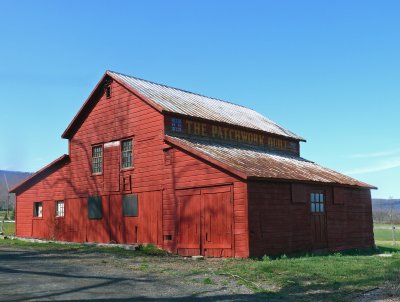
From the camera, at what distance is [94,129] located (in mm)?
26250

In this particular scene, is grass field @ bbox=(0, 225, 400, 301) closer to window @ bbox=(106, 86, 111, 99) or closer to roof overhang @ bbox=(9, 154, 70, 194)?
window @ bbox=(106, 86, 111, 99)

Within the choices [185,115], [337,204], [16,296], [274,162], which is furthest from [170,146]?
[16,296]

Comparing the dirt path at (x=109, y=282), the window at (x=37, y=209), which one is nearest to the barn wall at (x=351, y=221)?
the dirt path at (x=109, y=282)

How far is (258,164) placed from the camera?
828 inches

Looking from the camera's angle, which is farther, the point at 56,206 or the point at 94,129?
the point at 56,206

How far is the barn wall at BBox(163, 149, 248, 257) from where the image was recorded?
18.1 meters

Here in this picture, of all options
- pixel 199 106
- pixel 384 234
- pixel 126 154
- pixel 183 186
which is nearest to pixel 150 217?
pixel 183 186

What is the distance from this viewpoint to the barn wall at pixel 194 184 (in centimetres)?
1811

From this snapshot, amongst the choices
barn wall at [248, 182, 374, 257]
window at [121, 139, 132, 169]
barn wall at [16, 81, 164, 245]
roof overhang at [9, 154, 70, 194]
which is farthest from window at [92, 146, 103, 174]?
barn wall at [248, 182, 374, 257]

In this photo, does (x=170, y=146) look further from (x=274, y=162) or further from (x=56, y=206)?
(x=56, y=206)

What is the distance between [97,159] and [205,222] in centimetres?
903

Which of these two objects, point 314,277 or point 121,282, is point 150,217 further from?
point 314,277

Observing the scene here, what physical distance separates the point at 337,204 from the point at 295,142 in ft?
28.0

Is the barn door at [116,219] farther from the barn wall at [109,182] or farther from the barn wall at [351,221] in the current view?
the barn wall at [351,221]
